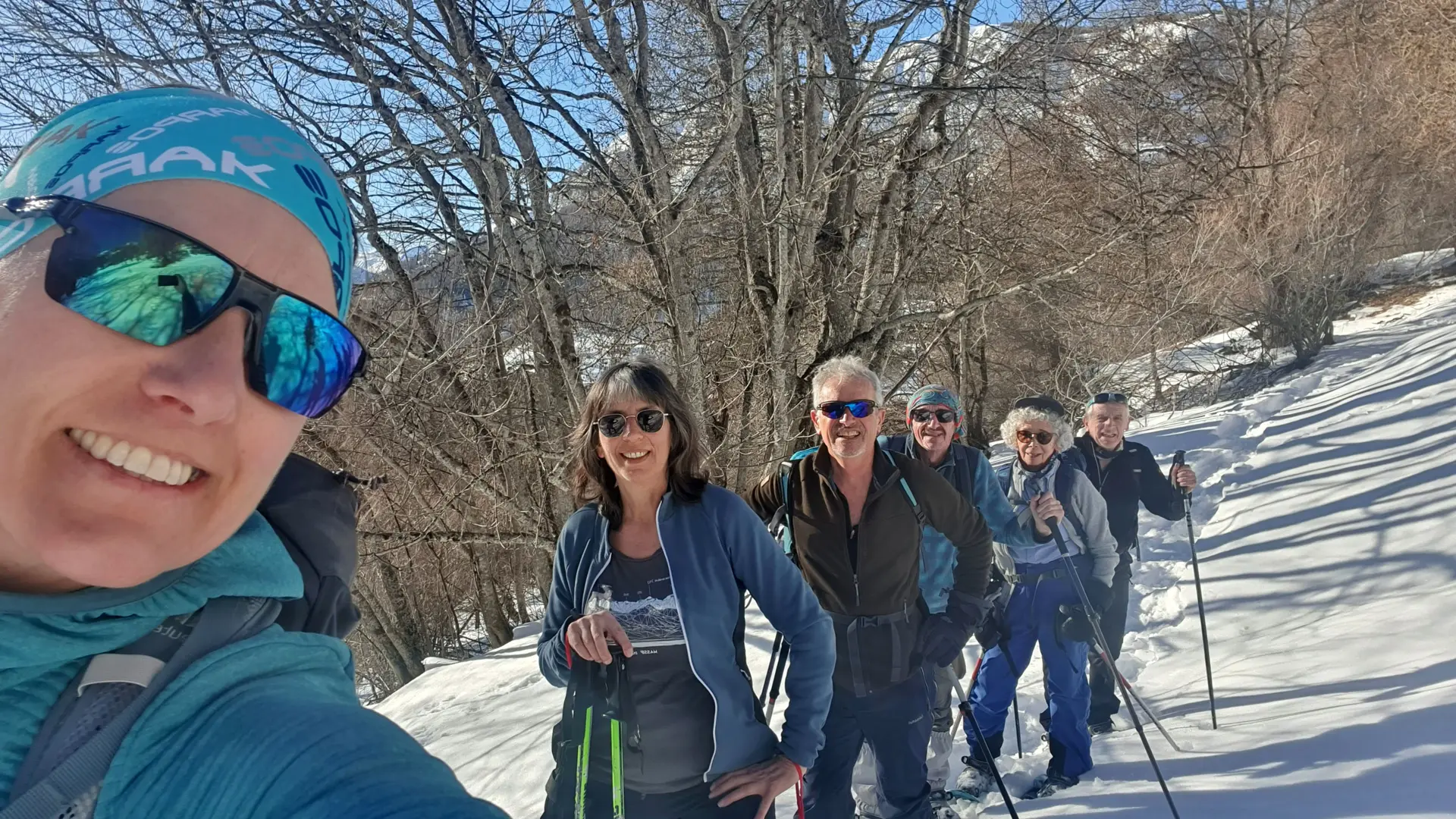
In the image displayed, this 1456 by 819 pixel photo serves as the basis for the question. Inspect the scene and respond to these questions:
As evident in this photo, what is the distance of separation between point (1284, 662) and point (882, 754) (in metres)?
3.12

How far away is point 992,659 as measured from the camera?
3.73m

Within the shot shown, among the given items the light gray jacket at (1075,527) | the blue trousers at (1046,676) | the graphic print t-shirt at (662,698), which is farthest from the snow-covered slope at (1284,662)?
the graphic print t-shirt at (662,698)

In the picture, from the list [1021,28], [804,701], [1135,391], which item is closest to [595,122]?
[1021,28]

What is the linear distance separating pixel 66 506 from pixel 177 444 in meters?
0.10

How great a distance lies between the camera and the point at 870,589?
262 cm

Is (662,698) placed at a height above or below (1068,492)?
above

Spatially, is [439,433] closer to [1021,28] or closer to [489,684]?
[489,684]

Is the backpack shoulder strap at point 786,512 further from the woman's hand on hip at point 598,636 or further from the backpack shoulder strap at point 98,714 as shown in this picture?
the backpack shoulder strap at point 98,714

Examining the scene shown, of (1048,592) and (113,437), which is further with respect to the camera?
(1048,592)

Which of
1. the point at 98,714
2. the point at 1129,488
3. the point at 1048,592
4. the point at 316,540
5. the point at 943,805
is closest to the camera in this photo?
the point at 98,714

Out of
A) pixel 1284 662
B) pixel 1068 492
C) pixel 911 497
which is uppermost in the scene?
pixel 911 497

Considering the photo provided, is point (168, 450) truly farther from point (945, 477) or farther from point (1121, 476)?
point (1121, 476)

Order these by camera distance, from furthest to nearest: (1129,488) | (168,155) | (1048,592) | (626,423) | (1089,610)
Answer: (1129,488) → (1048,592) → (1089,610) → (626,423) → (168,155)

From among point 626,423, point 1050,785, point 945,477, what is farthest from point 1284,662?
point 626,423
